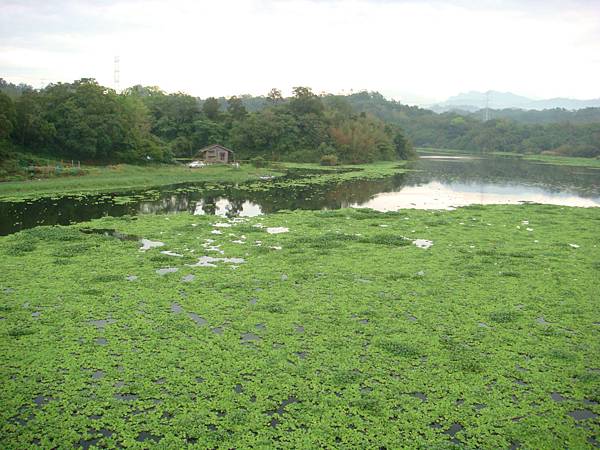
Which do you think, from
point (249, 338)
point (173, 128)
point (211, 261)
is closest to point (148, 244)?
point (211, 261)

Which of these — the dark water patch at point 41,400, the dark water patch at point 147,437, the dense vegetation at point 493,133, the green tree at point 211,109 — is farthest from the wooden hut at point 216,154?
the dense vegetation at point 493,133

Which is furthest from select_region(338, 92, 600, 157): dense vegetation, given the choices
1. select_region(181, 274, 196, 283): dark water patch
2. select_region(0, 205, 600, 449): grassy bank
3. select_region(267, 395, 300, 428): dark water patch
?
select_region(267, 395, 300, 428): dark water patch

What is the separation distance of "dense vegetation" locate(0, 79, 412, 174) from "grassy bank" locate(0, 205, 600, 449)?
3262cm

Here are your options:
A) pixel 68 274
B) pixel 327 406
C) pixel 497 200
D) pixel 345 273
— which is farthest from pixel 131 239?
pixel 497 200

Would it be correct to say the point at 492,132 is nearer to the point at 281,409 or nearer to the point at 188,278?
the point at 188,278

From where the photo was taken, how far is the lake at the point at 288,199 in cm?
2577

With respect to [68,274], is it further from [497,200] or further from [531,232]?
[497,200]

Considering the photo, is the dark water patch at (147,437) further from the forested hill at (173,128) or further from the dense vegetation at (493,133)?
the dense vegetation at (493,133)

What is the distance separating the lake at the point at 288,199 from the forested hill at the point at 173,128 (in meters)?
15.0

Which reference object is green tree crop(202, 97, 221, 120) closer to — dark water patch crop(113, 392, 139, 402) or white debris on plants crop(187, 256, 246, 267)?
white debris on plants crop(187, 256, 246, 267)

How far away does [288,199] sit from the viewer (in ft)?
111

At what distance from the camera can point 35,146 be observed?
46281 millimetres

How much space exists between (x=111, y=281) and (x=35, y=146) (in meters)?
39.6

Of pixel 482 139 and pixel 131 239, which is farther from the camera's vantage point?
pixel 482 139
